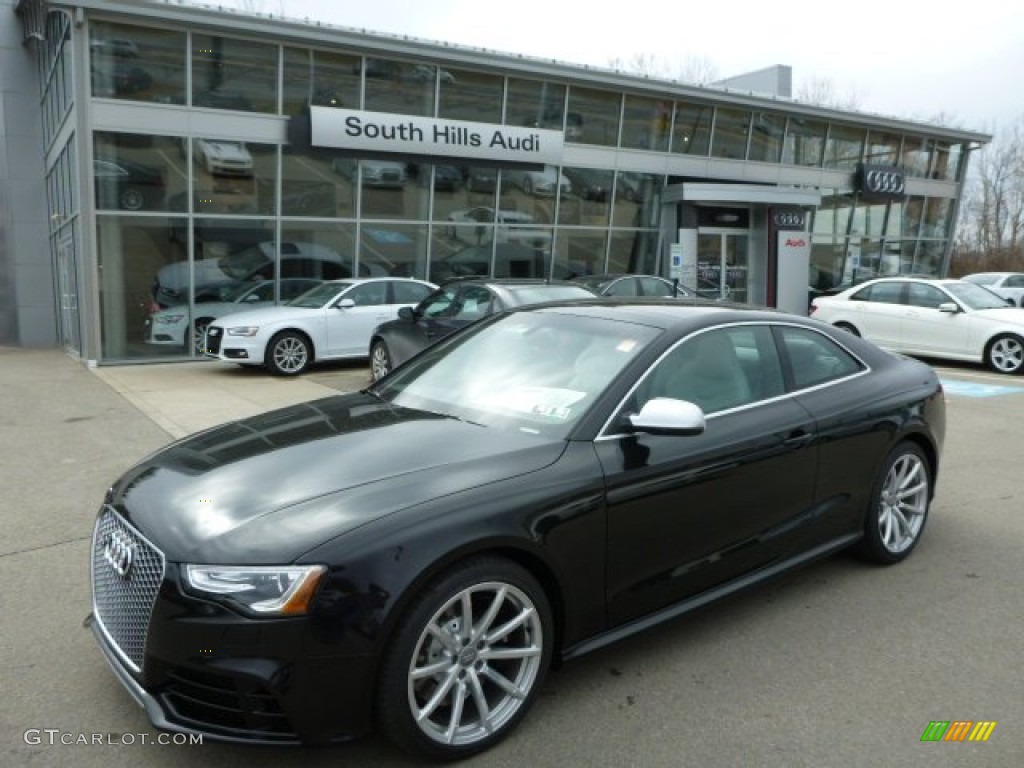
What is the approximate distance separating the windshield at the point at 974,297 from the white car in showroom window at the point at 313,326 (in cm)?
877

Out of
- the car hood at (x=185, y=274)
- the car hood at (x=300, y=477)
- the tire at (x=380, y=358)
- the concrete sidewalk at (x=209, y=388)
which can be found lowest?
the concrete sidewalk at (x=209, y=388)

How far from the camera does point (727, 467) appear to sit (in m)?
3.50

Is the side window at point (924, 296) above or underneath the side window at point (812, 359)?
underneath

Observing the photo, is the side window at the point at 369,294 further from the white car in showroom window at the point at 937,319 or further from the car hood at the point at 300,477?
the car hood at the point at 300,477

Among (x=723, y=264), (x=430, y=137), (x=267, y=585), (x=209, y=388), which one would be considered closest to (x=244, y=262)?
(x=430, y=137)

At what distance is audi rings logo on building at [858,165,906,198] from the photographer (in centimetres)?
2461

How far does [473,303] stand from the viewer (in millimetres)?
10344

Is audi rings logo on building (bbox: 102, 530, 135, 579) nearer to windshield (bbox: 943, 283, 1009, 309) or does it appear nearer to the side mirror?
the side mirror

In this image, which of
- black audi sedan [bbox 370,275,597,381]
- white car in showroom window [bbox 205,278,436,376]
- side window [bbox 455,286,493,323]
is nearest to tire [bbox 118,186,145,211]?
white car in showroom window [bbox 205,278,436,376]

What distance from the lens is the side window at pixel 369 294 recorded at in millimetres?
13344

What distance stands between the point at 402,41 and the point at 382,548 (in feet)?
50.5

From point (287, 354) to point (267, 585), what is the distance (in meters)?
10.4

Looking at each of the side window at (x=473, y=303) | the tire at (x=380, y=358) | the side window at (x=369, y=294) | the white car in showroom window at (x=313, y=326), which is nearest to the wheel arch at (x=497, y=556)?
the side window at (x=473, y=303)

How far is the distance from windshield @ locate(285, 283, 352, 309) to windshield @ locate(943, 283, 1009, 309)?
1000 centimetres
